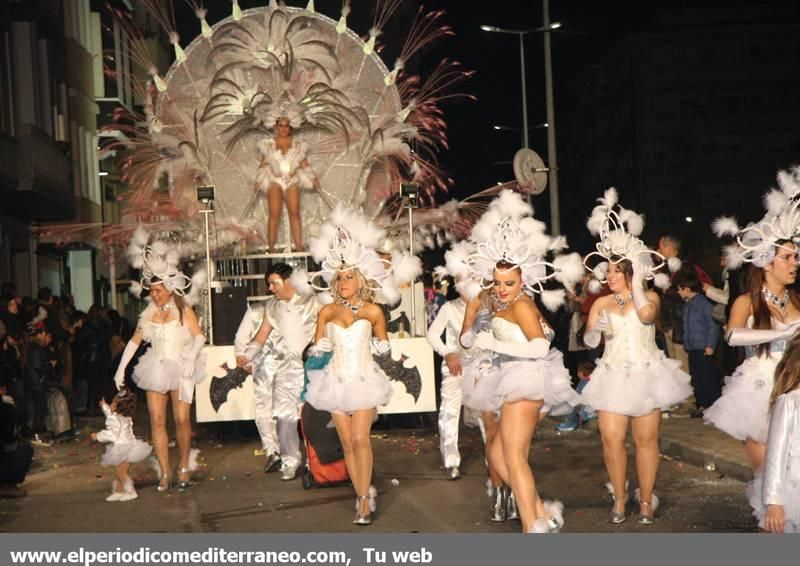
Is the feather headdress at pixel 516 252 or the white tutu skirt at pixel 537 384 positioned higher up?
the feather headdress at pixel 516 252

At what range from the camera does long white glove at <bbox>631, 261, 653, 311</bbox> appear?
945 cm

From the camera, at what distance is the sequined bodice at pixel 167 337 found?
12.0m

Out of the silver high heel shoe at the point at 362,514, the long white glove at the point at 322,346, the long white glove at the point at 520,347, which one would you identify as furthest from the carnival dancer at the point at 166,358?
the long white glove at the point at 520,347

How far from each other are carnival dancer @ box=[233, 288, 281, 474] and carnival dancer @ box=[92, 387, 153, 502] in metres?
1.80

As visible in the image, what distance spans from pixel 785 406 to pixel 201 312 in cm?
1276

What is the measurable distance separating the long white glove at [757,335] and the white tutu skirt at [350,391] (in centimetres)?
265

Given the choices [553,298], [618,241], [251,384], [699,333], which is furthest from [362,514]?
[699,333]

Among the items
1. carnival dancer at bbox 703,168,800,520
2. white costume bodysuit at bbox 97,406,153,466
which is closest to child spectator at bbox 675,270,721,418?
carnival dancer at bbox 703,168,800,520

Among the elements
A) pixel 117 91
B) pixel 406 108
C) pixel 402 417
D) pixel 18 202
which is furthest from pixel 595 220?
pixel 117 91

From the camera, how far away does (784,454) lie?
20.0ft

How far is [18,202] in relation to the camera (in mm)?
28812

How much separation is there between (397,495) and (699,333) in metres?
5.36

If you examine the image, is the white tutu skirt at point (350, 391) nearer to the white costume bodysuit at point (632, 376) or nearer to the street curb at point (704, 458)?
the white costume bodysuit at point (632, 376)
